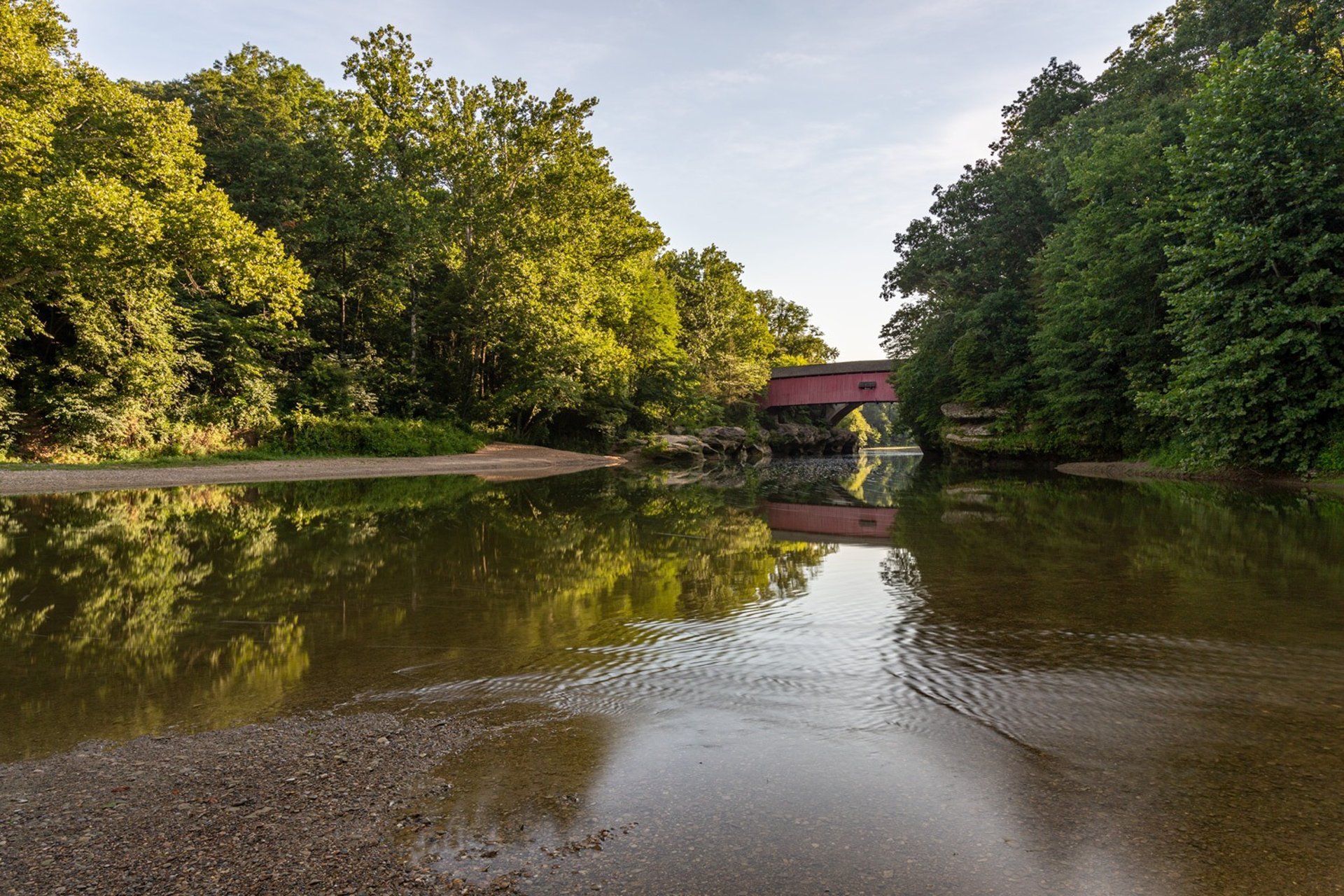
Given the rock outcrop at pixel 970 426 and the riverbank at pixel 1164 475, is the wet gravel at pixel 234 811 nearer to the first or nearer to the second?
the riverbank at pixel 1164 475

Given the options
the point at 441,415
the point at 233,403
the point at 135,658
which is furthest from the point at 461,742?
the point at 441,415

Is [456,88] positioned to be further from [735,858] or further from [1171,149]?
[735,858]

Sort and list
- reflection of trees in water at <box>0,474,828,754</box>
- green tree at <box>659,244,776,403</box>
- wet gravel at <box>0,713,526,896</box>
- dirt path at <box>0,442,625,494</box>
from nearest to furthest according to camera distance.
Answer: wet gravel at <box>0,713,526,896</box>
reflection of trees in water at <box>0,474,828,754</box>
dirt path at <box>0,442,625,494</box>
green tree at <box>659,244,776,403</box>

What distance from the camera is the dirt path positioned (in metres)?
17.0

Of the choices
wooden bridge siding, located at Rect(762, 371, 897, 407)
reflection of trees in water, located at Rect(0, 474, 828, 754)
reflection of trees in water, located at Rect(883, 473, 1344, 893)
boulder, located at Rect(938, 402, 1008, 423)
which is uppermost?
wooden bridge siding, located at Rect(762, 371, 897, 407)

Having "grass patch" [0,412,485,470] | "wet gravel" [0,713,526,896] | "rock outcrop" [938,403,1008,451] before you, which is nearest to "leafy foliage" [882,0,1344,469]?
"rock outcrop" [938,403,1008,451]

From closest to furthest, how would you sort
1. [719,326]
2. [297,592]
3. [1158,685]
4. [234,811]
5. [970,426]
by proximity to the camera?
1. [234,811]
2. [1158,685]
3. [297,592]
4. [970,426]
5. [719,326]

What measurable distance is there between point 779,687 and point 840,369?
189ft

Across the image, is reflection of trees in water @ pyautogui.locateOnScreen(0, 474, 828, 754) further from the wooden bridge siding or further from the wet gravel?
the wooden bridge siding

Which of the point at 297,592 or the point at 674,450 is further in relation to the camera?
the point at 674,450

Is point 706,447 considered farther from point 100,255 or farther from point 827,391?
point 100,255

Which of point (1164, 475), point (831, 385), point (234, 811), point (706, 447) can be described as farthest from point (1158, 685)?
point (831, 385)

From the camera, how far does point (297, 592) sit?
6551mm

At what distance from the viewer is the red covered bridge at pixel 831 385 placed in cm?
5862
